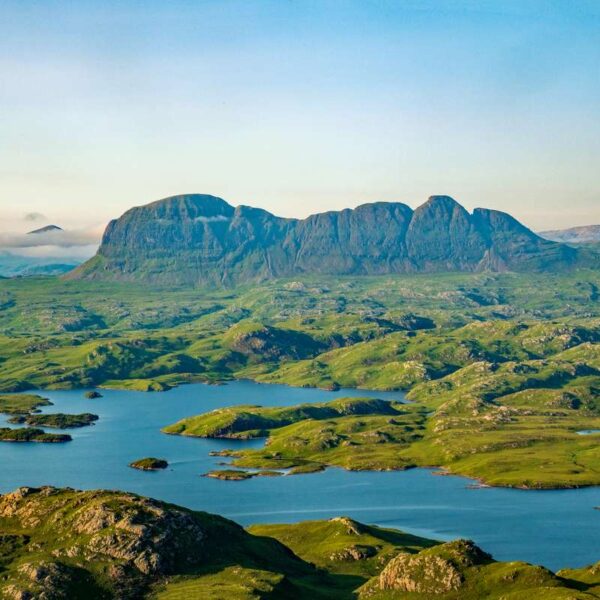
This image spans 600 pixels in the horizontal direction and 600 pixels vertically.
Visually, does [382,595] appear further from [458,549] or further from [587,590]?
Result: [587,590]

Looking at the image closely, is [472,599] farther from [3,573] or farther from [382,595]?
[3,573]

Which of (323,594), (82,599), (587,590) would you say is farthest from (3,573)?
(587,590)

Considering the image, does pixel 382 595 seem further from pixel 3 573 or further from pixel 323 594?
pixel 3 573

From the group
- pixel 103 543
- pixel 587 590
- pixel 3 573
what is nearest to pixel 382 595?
pixel 587 590

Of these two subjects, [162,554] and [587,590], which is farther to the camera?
[162,554]

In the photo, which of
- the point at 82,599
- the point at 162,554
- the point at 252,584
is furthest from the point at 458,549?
the point at 82,599

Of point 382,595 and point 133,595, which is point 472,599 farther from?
point 133,595

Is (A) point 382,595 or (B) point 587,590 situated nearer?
(B) point 587,590
